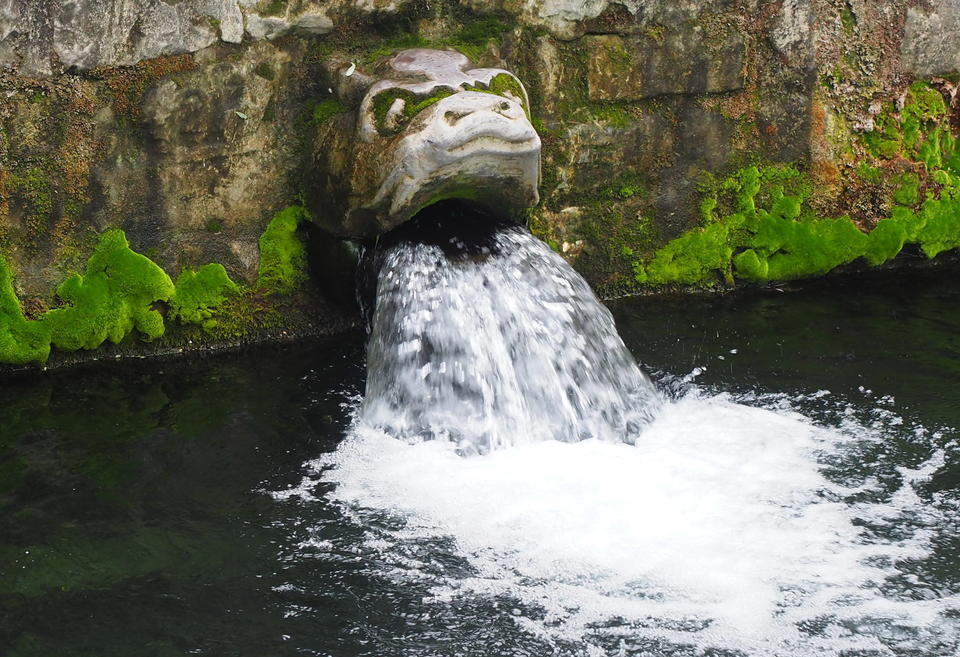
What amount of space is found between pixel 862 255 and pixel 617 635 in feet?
13.1

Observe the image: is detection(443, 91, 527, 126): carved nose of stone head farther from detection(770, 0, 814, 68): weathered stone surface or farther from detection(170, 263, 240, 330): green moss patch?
detection(770, 0, 814, 68): weathered stone surface

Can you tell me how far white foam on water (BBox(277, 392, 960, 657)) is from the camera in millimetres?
3221

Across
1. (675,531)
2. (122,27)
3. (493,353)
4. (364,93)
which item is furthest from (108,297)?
(675,531)

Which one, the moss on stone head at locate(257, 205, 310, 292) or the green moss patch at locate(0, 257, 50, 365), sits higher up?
the moss on stone head at locate(257, 205, 310, 292)

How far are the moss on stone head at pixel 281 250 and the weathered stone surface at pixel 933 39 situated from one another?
359 centimetres

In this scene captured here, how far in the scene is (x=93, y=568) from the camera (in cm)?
359

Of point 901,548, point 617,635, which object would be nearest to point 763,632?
point 617,635

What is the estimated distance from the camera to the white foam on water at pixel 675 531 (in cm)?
322

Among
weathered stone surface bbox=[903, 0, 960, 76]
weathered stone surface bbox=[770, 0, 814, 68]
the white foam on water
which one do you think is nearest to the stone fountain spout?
the white foam on water

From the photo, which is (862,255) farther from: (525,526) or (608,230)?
(525,526)

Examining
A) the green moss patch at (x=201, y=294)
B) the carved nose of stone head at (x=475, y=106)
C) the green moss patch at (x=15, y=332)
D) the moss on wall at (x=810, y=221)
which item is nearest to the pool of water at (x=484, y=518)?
the green moss patch at (x=15, y=332)

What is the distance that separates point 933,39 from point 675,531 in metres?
4.06

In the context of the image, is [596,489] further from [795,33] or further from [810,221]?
[795,33]

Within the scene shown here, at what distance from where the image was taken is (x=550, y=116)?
5.86 metres
